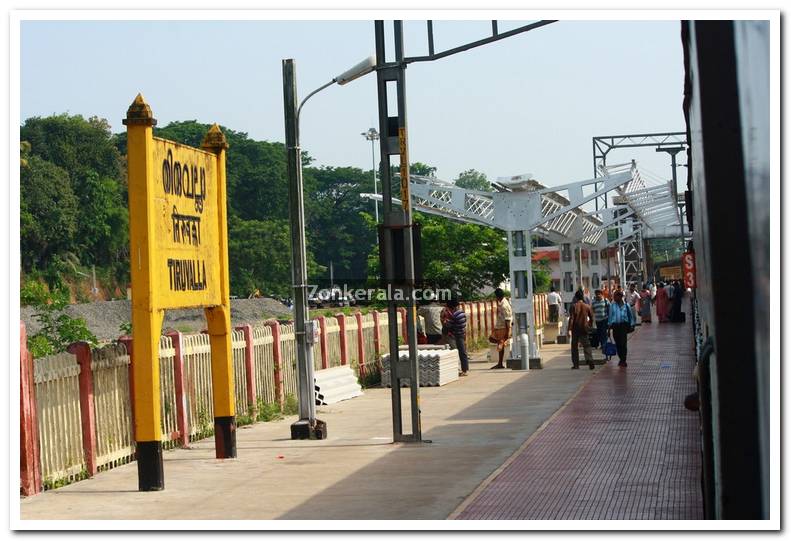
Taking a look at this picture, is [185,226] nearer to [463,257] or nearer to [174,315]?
[463,257]

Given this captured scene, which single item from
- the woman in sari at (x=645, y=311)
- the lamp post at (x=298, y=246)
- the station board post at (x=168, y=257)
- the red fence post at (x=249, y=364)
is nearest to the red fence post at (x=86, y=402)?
the station board post at (x=168, y=257)

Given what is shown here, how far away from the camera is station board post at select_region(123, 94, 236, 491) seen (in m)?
11.6

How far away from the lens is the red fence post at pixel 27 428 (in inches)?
441

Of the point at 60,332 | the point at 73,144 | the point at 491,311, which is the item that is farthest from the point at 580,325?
the point at 73,144

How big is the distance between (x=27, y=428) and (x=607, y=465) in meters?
5.59

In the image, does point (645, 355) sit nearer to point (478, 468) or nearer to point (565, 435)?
point (565, 435)

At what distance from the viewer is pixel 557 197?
31484mm

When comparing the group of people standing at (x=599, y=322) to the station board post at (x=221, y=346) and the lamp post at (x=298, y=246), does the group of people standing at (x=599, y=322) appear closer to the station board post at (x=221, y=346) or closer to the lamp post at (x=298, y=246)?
the lamp post at (x=298, y=246)

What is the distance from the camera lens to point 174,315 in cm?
7819

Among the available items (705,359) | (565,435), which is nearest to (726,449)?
(705,359)

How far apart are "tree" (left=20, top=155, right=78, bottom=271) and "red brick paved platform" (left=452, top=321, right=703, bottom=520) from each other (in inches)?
2611

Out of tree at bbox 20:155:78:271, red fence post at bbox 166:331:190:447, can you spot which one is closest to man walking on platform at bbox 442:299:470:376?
red fence post at bbox 166:331:190:447

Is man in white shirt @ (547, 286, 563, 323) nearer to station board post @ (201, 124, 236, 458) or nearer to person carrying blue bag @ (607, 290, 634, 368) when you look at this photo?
person carrying blue bag @ (607, 290, 634, 368)

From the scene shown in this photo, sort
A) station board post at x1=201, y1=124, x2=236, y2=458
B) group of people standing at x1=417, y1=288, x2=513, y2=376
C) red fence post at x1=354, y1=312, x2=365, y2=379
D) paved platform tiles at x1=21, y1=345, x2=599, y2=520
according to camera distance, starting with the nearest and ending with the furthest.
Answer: paved platform tiles at x1=21, y1=345, x2=599, y2=520 < station board post at x1=201, y1=124, x2=236, y2=458 < red fence post at x1=354, y1=312, x2=365, y2=379 < group of people standing at x1=417, y1=288, x2=513, y2=376
